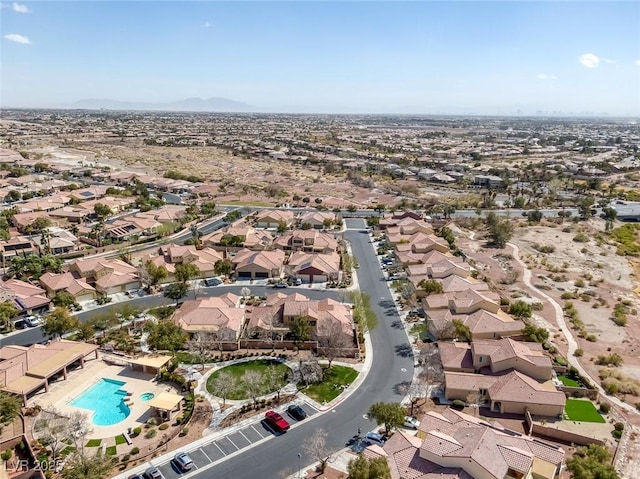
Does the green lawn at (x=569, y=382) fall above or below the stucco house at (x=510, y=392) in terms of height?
below

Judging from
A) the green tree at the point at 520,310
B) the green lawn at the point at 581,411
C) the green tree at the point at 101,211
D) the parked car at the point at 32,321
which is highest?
the green tree at the point at 101,211

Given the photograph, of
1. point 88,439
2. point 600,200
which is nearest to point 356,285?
point 88,439

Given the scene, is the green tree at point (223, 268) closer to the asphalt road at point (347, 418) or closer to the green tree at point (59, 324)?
the green tree at point (59, 324)

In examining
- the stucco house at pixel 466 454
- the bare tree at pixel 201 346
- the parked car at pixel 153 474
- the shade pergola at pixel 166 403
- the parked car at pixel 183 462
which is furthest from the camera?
the bare tree at pixel 201 346

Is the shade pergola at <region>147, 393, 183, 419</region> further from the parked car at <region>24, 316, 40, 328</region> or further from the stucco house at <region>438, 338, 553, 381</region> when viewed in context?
the stucco house at <region>438, 338, 553, 381</region>

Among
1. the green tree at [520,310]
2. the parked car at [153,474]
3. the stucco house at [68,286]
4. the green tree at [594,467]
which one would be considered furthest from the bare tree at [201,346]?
the green tree at [520,310]

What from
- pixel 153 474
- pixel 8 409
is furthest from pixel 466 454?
pixel 8 409

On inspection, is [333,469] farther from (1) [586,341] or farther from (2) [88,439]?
(1) [586,341]
